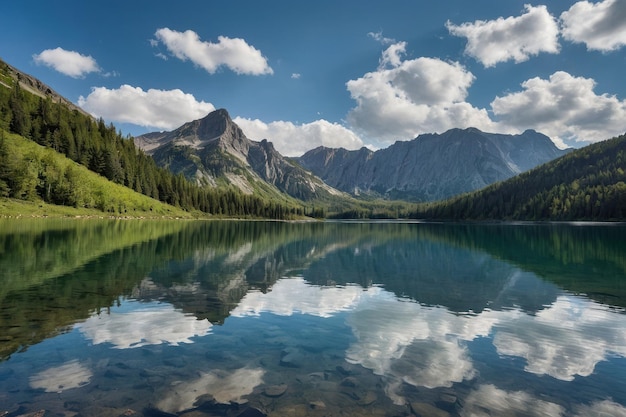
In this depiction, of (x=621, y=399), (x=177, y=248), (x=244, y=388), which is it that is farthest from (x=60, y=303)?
(x=177, y=248)

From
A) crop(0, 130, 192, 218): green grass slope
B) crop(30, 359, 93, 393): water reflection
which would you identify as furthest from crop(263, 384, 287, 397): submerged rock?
crop(0, 130, 192, 218): green grass slope

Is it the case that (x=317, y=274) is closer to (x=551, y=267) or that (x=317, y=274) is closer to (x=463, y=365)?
(x=463, y=365)

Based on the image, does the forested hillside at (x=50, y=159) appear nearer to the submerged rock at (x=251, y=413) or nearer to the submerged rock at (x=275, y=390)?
the submerged rock at (x=275, y=390)

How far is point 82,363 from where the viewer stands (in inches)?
549

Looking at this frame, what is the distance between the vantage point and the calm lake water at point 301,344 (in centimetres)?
1152

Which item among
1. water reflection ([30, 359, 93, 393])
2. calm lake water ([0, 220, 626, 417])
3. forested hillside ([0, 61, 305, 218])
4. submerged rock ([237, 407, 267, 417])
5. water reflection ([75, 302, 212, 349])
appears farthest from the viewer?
forested hillside ([0, 61, 305, 218])

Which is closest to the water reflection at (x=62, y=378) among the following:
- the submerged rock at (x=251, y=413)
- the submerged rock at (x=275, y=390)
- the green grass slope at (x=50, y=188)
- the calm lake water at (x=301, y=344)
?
the calm lake water at (x=301, y=344)

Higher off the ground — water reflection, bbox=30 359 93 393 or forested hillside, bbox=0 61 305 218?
forested hillside, bbox=0 61 305 218

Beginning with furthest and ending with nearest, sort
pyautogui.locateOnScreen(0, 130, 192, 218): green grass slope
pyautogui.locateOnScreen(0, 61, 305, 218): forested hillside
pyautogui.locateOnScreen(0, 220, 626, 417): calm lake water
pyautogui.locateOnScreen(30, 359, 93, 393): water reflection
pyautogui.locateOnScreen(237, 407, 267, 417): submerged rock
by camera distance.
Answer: pyautogui.locateOnScreen(0, 61, 305, 218): forested hillside → pyautogui.locateOnScreen(0, 130, 192, 218): green grass slope → pyautogui.locateOnScreen(30, 359, 93, 393): water reflection → pyautogui.locateOnScreen(0, 220, 626, 417): calm lake water → pyautogui.locateOnScreen(237, 407, 267, 417): submerged rock

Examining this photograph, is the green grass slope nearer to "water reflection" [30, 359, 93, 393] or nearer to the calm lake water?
the calm lake water

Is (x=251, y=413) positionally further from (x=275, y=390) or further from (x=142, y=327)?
(x=142, y=327)

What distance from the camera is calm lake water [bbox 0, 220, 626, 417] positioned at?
11523 mm

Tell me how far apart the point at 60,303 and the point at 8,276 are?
11.1 metres

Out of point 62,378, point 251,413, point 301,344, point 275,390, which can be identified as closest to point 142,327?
point 62,378
